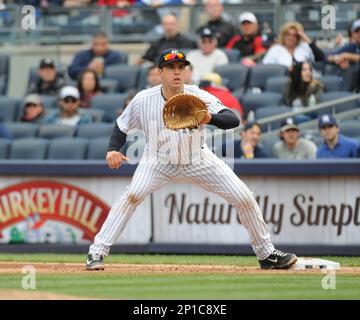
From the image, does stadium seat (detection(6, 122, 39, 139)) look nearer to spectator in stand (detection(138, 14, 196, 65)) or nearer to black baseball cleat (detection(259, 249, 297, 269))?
spectator in stand (detection(138, 14, 196, 65))

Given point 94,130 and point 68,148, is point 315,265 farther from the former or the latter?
point 94,130

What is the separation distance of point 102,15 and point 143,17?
69cm

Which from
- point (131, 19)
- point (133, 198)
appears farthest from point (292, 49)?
point (133, 198)

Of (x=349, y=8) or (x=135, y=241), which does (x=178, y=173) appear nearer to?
(x=135, y=241)

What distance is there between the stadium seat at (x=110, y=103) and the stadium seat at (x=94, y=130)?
66 centimetres

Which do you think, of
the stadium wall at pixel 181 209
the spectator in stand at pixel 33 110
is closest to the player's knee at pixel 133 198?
the stadium wall at pixel 181 209

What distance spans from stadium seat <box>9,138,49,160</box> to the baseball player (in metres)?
4.54

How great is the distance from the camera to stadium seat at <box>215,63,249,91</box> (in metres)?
15.2

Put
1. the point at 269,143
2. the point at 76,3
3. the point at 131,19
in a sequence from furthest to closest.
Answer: the point at 76,3, the point at 131,19, the point at 269,143

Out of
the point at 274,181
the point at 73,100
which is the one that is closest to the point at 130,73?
the point at 73,100

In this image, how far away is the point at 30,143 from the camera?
1432 centimetres

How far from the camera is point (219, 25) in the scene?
53.6 ft

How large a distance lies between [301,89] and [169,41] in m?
2.55

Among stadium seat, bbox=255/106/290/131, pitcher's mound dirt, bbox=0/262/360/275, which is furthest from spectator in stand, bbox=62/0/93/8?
pitcher's mound dirt, bbox=0/262/360/275
